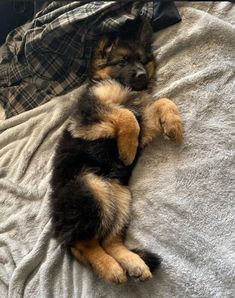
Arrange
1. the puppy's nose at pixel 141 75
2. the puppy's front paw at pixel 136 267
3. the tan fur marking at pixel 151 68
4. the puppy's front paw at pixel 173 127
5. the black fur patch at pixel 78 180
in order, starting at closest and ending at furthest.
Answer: the puppy's front paw at pixel 136 267 → the black fur patch at pixel 78 180 → the puppy's front paw at pixel 173 127 → the puppy's nose at pixel 141 75 → the tan fur marking at pixel 151 68

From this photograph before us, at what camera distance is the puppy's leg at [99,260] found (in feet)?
5.05

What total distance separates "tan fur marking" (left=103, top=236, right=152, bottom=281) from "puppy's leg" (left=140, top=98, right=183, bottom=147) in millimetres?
482

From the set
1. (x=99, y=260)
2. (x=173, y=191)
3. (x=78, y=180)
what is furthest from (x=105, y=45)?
(x=99, y=260)

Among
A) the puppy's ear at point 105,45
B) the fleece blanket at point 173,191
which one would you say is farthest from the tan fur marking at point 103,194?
the puppy's ear at point 105,45

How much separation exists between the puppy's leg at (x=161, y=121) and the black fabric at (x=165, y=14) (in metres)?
0.46

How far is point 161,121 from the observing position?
1.83 meters

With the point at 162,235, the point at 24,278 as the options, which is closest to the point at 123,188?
the point at 162,235

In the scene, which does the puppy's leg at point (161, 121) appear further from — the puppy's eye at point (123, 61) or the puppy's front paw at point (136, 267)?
the puppy's front paw at point (136, 267)

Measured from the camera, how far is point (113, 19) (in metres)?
2.02

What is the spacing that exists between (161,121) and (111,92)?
0.30m

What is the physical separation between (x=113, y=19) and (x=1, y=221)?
3.76ft

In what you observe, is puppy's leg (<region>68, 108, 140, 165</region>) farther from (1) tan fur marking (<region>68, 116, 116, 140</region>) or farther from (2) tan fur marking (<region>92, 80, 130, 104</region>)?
(2) tan fur marking (<region>92, 80, 130, 104</region>)

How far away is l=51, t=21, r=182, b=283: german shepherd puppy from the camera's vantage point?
1.62m

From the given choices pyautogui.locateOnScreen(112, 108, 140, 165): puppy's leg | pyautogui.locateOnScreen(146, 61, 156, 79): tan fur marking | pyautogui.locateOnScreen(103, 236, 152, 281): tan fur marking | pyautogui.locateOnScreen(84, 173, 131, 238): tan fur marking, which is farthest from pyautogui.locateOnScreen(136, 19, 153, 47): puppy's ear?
pyautogui.locateOnScreen(103, 236, 152, 281): tan fur marking
